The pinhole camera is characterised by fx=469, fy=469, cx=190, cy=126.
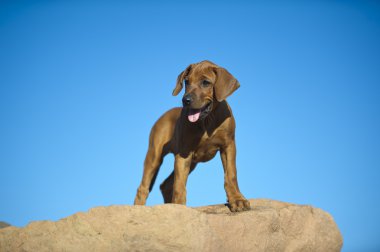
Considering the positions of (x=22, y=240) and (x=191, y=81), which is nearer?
(x=22, y=240)

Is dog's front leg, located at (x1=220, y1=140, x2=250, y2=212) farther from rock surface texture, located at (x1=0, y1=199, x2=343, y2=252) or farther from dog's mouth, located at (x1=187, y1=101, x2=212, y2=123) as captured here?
dog's mouth, located at (x1=187, y1=101, x2=212, y2=123)

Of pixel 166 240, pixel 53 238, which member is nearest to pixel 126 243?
pixel 166 240

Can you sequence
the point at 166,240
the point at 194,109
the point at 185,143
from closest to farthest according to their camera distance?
1. the point at 166,240
2. the point at 194,109
3. the point at 185,143

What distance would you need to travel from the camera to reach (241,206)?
664 cm

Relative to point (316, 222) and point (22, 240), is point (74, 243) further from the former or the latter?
point (316, 222)

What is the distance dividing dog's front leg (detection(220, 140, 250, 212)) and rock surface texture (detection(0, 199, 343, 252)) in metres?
0.42

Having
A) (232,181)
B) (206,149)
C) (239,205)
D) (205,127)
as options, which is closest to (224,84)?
(205,127)

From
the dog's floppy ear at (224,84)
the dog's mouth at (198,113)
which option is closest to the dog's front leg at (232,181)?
the dog's mouth at (198,113)

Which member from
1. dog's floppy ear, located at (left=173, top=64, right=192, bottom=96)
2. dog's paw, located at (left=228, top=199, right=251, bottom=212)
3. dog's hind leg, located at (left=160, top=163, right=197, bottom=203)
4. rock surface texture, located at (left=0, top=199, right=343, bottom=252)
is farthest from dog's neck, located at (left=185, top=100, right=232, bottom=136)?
dog's hind leg, located at (left=160, top=163, right=197, bottom=203)

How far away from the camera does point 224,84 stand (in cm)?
661

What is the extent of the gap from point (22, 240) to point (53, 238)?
0.45 meters

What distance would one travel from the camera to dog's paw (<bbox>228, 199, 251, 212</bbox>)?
662cm

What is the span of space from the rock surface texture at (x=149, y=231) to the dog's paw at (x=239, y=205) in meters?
0.37

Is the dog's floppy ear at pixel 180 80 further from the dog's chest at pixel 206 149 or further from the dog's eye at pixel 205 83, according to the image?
the dog's chest at pixel 206 149
